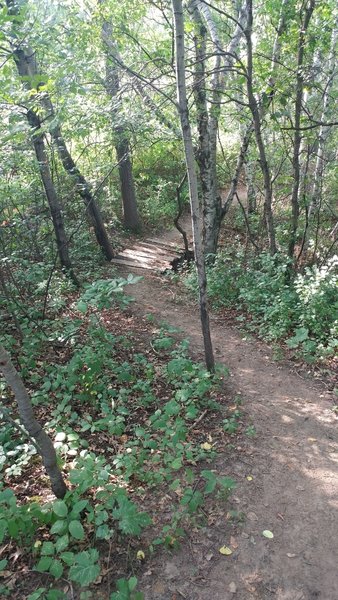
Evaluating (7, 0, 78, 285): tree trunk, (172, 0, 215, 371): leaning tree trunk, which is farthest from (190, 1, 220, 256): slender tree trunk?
(172, 0, 215, 371): leaning tree trunk

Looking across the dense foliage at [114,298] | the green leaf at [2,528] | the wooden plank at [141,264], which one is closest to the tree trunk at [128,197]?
the dense foliage at [114,298]

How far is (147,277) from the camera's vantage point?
1063 cm

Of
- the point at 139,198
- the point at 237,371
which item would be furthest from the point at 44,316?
the point at 139,198

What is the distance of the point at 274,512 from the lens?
3688 mm

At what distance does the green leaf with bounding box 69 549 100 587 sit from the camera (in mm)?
2744

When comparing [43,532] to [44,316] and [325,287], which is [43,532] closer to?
[44,316]

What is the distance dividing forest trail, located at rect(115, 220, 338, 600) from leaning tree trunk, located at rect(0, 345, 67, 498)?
106cm

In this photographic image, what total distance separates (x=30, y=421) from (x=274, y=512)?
2439 mm

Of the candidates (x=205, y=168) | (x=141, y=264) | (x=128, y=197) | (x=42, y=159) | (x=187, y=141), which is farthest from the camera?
(x=128, y=197)

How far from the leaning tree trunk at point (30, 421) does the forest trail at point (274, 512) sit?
1.06m

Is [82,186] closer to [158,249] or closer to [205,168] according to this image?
[205,168]

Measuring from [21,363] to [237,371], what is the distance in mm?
3224

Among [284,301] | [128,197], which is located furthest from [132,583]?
[128,197]

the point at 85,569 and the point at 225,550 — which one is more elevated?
the point at 85,569
